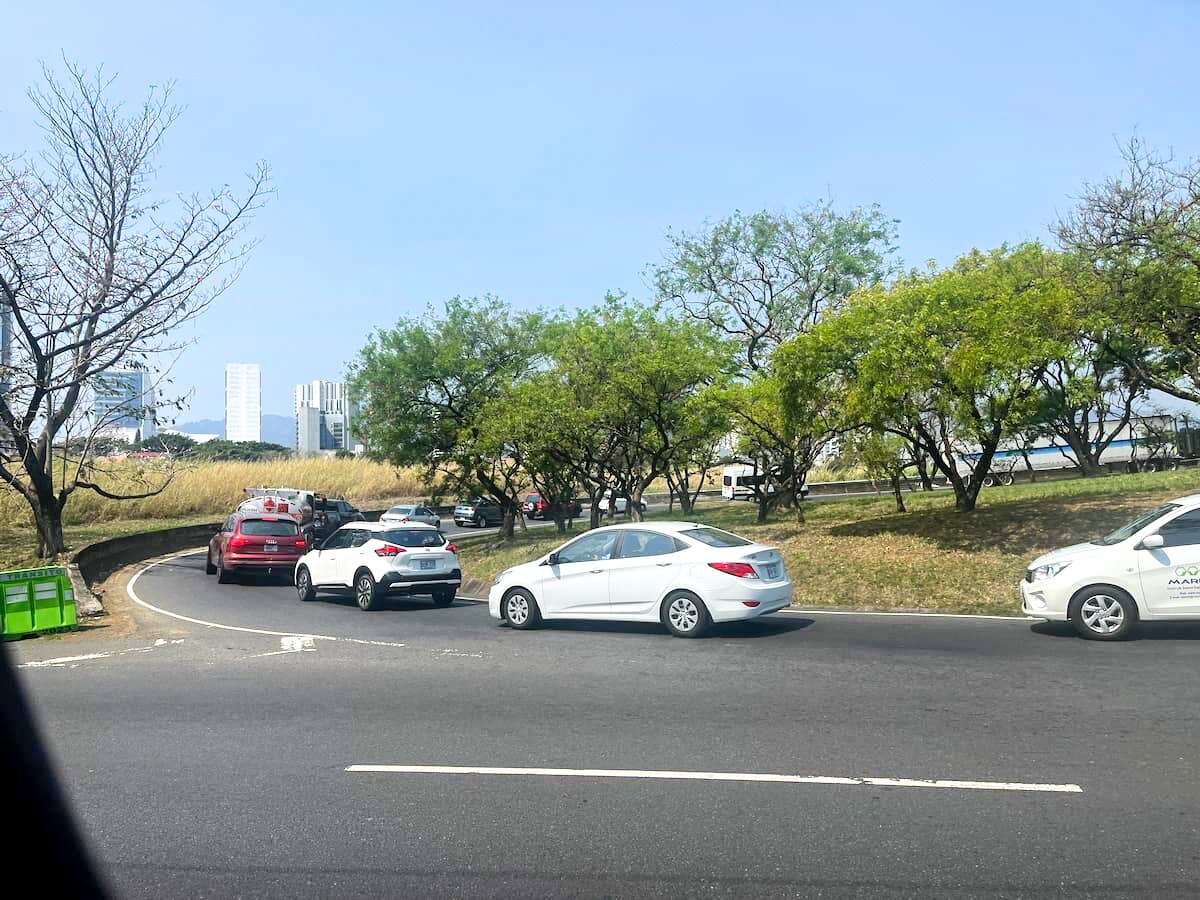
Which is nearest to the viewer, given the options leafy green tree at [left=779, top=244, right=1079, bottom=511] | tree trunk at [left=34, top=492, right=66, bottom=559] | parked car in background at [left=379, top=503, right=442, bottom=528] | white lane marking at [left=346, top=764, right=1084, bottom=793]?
white lane marking at [left=346, top=764, right=1084, bottom=793]

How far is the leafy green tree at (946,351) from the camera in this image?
56.5ft

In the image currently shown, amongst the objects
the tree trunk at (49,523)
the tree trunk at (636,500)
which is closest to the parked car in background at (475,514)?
the tree trunk at (636,500)

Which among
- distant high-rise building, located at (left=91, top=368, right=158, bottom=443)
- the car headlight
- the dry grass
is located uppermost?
distant high-rise building, located at (left=91, top=368, right=158, bottom=443)

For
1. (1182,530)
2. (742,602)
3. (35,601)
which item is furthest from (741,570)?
(35,601)

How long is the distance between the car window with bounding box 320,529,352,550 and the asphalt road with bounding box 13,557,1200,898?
653 cm

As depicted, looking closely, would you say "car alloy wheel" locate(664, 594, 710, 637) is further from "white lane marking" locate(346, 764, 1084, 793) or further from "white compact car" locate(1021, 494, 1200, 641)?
"white lane marking" locate(346, 764, 1084, 793)

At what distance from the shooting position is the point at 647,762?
695cm

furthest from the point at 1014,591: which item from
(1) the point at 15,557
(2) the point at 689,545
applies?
(1) the point at 15,557

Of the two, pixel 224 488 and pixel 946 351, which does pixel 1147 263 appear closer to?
pixel 946 351

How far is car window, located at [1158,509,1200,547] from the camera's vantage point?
36.9 ft

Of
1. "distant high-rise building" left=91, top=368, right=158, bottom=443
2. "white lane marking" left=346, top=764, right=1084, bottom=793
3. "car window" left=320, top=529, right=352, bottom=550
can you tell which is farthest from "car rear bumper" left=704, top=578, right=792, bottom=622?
"distant high-rise building" left=91, top=368, right=158, bottom=443

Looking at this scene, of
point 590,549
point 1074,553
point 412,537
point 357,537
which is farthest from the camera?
point 357,537

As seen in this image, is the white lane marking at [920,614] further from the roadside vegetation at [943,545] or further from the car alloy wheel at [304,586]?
the car alloy wheel at [304,586]

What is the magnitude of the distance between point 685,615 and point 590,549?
1777mm
